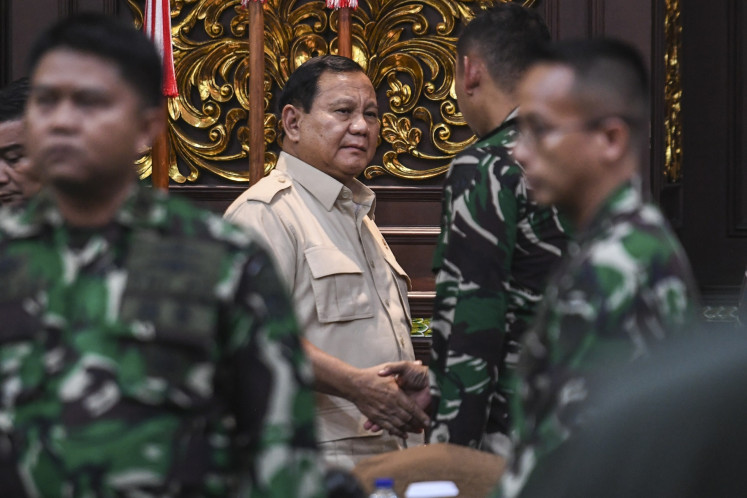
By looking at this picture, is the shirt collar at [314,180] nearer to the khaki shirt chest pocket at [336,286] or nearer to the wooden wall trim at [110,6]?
the khaki shirt chest pocket at [336,286]

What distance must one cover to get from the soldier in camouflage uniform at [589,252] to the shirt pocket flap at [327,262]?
47.6 inches

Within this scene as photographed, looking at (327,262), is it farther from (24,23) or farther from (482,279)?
(24,23)

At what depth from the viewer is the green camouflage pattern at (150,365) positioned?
4.57ft

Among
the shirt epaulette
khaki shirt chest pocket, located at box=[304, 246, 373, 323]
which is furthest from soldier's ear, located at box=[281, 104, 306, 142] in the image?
khaki shirt chest pocket, located at box=[304, 246, 373, 323]

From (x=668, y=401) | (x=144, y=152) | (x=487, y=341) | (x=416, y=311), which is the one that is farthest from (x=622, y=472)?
(x=144, y=152)

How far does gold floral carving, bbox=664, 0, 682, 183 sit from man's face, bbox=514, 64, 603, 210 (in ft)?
9.84

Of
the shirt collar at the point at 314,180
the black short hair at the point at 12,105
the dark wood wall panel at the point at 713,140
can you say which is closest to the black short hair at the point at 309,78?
the shirt collar at the point at 314,180

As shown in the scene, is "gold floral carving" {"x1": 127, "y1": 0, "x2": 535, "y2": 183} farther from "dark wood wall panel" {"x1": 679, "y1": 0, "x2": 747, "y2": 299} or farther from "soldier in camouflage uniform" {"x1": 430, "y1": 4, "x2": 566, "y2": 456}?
"soldier in camouflage uniform" {"x1": 430, "y1": 4, "x2": 566, "y2": 456}

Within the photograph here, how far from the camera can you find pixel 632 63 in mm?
1642

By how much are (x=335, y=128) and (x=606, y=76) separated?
4.85 feet

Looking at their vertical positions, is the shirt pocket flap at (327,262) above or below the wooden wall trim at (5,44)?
below

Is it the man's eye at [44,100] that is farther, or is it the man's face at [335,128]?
the man's face at [335,128]

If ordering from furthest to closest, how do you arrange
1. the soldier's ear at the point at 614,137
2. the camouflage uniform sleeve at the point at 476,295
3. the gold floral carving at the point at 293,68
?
the gold floral carving at the point at 293,68 → the camouflage uniform sleeve at the point at 476,295 → the soldier's ear at the point at 614,137

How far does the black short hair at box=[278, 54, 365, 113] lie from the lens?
307cm
